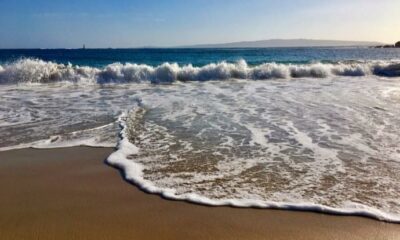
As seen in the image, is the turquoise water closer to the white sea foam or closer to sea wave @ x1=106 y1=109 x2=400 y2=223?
the white sea foam

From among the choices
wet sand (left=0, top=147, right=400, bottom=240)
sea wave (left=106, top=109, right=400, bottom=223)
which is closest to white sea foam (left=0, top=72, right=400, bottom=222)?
sea wave (left=106, top=109, right=400, bottom=223)

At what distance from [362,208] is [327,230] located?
1.98 ft

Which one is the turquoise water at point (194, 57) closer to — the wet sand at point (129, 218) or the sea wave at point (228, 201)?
the sea wave at point (228, 201)

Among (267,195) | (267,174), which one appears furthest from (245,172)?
(267,195)

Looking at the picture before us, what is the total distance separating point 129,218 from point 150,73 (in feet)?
59.8

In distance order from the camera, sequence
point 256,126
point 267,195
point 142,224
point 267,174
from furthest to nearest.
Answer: point 256,126
point 267,174
point 267,195
point 142,224

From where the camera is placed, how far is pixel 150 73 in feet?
70.6

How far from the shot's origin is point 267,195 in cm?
425

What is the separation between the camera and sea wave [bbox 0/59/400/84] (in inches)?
797

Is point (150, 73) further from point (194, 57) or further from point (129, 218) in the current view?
point (194, 57)

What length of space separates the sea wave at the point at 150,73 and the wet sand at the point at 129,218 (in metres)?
16.5

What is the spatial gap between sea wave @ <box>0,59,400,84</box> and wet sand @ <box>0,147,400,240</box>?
16.5m

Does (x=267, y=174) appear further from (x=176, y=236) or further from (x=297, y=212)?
(x=176, y=236)

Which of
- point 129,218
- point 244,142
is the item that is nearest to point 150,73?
point 244,142
